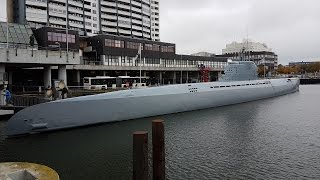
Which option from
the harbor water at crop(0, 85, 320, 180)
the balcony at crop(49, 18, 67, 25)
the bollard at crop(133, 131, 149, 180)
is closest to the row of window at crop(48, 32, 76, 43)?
the balcony at crop(49, 18, 67, 25)

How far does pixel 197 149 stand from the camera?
2209cm

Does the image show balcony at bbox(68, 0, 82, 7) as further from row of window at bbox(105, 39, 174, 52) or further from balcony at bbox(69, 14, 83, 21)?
row of window at bbox(105, 39, 174, 52)

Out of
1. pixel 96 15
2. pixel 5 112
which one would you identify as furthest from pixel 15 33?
pixel 96 15

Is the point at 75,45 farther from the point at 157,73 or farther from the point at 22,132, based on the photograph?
the point at 22,132

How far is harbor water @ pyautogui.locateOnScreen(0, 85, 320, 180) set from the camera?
1756cm

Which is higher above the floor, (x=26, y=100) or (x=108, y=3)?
(x=108, y=3)

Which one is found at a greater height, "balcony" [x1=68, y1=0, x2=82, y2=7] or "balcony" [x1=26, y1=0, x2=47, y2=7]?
"balcony" [x1=68, y1=0, x2=82, y2=7]

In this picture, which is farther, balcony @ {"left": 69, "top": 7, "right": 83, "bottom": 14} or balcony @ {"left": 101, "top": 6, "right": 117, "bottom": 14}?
balcony @ {"left": 101, "top": 6, "right": 117, "bottom": 14}

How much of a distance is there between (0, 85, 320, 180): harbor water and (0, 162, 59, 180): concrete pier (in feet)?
18.1

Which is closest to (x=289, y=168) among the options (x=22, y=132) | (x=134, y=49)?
(x=22, y=132)

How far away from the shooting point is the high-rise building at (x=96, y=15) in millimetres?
110688

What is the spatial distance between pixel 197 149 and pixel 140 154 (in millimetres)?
10860

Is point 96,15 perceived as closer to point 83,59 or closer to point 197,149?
point 83,59

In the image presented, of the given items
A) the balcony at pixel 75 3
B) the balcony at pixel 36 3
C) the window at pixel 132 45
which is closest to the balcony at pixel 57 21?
the balcony at pixel 36 3
